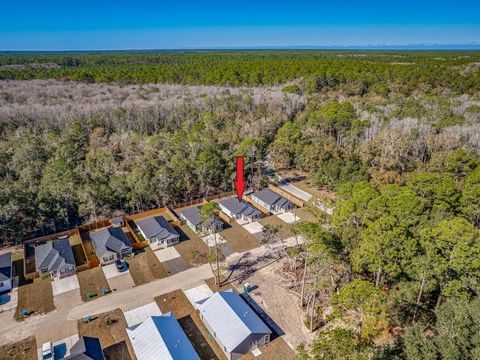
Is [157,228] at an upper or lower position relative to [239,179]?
lower

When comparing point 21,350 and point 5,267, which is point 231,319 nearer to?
point 21,350

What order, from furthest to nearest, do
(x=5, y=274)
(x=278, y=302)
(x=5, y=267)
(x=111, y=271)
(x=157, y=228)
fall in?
(x=157, y=228) < (x=111, y=271) < (x=5, y=267) < (x=5, y=274) < (x=278, y=302)

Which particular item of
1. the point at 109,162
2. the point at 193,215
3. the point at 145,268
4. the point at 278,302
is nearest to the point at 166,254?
the point at 145,268

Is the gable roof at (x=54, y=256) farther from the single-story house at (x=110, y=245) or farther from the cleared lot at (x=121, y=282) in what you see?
the cleared lot at (x=121, y=282)

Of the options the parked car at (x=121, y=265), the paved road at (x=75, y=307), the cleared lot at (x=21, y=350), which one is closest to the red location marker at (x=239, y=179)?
the paved road at (x=75, y=307)

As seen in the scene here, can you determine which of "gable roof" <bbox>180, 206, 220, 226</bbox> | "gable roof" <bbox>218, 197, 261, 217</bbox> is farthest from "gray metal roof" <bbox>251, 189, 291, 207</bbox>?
"gable roof" <bbox>180, 206, 220, 226</bbox>

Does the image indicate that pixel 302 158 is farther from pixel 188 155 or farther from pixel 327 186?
pixel 188 155

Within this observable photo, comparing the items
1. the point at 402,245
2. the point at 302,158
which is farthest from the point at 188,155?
the point at 402,245

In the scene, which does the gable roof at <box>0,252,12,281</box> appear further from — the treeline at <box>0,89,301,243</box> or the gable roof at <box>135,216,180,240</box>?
the gable roof at <box>135,216,180,240</box>
